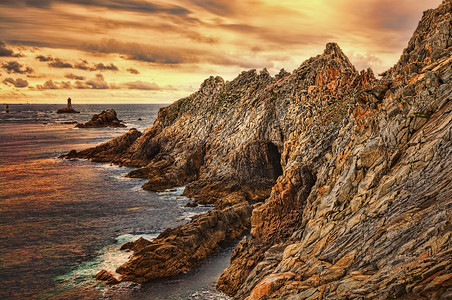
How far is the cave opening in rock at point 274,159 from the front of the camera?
71500 millimetres

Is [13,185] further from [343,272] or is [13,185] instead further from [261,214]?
Answer: [343,272]

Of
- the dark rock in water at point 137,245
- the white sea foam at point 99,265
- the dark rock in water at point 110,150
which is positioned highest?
the dark rock in water at point 110,150

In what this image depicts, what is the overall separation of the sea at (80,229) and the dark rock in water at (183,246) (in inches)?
42.4

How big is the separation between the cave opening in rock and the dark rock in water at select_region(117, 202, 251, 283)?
69.8 ft

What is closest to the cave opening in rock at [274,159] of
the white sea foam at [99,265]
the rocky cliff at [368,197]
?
the rocky cliff at [368,197]

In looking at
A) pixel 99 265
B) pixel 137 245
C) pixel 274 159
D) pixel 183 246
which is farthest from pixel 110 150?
pixel 183 246

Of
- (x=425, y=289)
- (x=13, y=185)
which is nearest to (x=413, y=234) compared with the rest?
(x=425, y=289)

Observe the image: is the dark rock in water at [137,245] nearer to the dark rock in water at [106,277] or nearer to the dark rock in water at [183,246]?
the dark rock in water at [183,246]

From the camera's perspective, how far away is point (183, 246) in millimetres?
42188

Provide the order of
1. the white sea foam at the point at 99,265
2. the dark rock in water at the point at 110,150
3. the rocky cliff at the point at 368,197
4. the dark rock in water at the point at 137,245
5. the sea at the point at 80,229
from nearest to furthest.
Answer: the rocky cliff at the point at 368,197 → the sea at the point at 80,229 → the white sea foam at the point at 99,265 → the dark rock in water at the point at 137,245 → the dark rock in water at the point at 110,150

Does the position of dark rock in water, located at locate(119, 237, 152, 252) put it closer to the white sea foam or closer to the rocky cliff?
the white sea foam

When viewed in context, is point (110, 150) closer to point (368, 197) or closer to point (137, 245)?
point (137, 245)

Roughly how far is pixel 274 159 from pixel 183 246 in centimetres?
3504

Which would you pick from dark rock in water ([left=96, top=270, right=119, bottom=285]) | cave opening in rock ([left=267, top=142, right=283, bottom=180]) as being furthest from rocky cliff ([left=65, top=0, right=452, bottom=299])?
cave opening in rock ([left=267, top=142, right=283, bottom=180])
